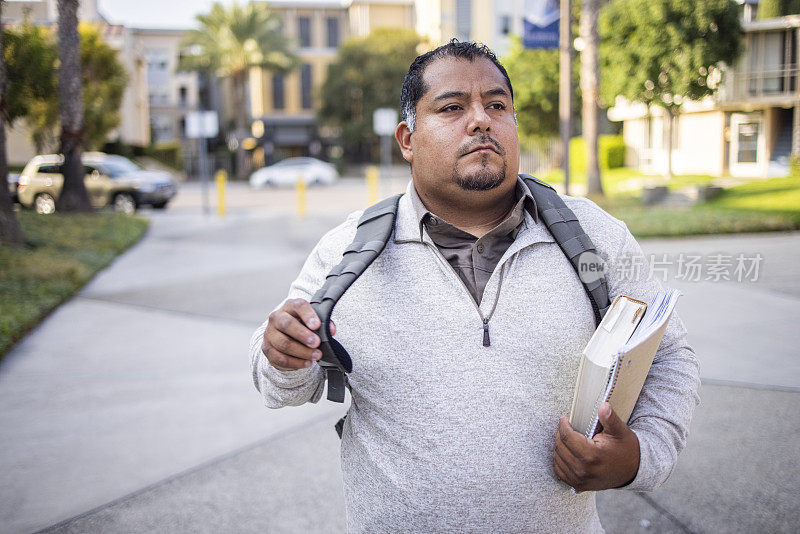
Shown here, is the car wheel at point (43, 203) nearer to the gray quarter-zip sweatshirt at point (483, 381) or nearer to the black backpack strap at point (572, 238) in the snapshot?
the gray quarter-zip sweatshirt at point (483, 381)

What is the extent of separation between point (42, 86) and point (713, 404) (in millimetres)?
13375

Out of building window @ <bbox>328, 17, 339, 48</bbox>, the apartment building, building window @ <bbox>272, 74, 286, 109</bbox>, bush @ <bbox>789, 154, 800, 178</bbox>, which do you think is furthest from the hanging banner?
building window @ <bbox>328, 17, 339, 48</bbox>

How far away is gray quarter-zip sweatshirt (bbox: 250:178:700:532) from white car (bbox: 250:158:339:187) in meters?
32.4

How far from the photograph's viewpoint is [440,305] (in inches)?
68.9

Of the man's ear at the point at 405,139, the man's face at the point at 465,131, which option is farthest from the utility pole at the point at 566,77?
the man's face at the point at 465,131

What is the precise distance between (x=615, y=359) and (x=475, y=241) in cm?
55

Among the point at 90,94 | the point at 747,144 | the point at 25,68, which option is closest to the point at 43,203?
the point at 90,94

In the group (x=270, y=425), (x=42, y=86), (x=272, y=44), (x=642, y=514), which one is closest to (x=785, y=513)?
(x=642, y=514)

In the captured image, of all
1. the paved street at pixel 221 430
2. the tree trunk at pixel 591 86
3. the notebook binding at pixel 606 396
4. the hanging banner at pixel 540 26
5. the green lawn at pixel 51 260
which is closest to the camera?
the notebook binding at pixel 606 396

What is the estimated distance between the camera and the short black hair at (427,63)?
6.22 feet

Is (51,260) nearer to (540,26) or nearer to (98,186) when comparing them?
(540,26)

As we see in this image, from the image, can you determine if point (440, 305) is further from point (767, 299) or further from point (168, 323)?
point (767, 299)

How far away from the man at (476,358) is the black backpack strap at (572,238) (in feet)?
0.10

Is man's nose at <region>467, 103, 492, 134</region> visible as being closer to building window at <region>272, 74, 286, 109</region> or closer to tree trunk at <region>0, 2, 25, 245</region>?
tree trunk at <region>0, 2, 25, 245</region>
